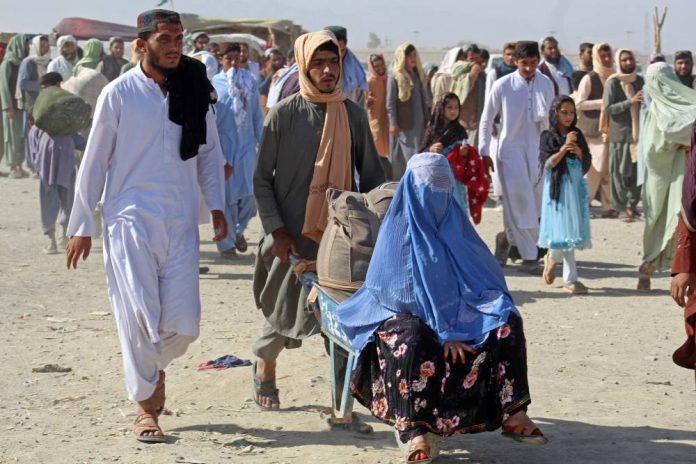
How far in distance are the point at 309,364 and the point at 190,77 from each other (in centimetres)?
212

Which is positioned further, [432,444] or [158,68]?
[158,68]

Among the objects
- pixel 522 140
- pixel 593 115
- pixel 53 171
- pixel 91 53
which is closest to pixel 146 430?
pixel 522 140

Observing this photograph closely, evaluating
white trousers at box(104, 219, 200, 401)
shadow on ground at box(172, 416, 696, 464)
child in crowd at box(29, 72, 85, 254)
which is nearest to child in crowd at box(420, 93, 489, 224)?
child in crowd at box(29, 72, 85, 254)

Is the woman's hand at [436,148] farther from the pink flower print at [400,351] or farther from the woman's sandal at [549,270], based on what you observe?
the pink flower print at [400,351]

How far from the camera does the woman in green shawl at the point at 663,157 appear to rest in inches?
381

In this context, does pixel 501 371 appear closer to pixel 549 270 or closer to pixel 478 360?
pixel 478 360

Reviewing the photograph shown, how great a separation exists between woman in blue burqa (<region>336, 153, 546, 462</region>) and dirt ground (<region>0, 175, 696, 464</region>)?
354 mm

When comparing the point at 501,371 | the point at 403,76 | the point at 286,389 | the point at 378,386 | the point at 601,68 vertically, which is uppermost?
the point at 601,68

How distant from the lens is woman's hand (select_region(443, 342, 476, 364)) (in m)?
5.35

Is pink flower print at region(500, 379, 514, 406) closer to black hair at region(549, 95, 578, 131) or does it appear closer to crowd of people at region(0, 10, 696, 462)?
crowd of people at region(0, 10, 696, 462)

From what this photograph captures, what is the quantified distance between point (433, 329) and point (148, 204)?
4.80ft

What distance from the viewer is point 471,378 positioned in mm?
5410

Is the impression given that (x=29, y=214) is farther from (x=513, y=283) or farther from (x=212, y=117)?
(x=212, y=117)

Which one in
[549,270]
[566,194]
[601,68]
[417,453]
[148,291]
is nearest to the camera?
[417,453]
